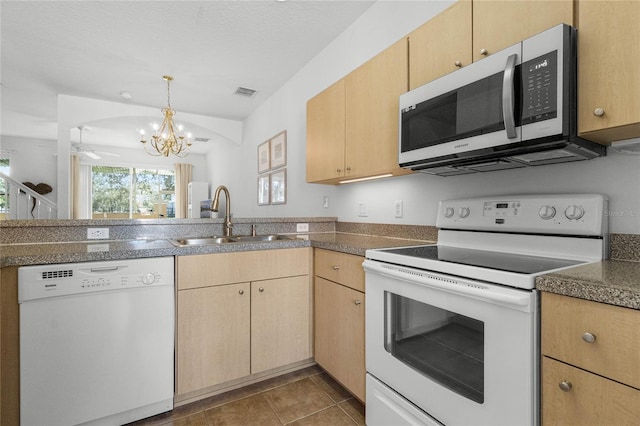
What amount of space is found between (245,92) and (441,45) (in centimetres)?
308

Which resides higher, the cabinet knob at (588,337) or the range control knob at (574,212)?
the range control knob at (574,212)

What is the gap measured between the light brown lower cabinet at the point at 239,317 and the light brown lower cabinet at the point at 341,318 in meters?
0.11

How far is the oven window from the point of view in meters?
1.04

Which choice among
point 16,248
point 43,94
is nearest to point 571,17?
point 16,248

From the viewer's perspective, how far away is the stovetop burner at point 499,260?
3.30 ft

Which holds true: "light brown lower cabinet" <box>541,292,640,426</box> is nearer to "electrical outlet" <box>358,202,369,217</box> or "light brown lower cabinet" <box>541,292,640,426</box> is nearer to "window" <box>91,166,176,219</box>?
"electrical outlet" <box>358,202,369,217</box>

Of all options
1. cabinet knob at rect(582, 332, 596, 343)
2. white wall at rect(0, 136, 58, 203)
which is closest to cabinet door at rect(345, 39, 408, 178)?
cabinet knob at rect(582, 332, 596, 343)

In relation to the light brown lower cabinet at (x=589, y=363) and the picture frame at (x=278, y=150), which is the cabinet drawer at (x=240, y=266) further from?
the picture frame at (x=278, y=150)

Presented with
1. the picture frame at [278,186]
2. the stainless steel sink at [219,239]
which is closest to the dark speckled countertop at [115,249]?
the stainless steel sink at [219,239]

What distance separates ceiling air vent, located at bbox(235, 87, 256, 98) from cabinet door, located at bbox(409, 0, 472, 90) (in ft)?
9.08

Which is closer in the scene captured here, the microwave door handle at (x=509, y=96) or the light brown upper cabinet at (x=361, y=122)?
the microwave door handle at (x=509, y=96)

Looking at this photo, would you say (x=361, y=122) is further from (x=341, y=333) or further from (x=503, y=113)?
(x=341, y=333)

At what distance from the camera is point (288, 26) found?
8.46 ft

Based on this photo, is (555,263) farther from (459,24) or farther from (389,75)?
(389,75)
